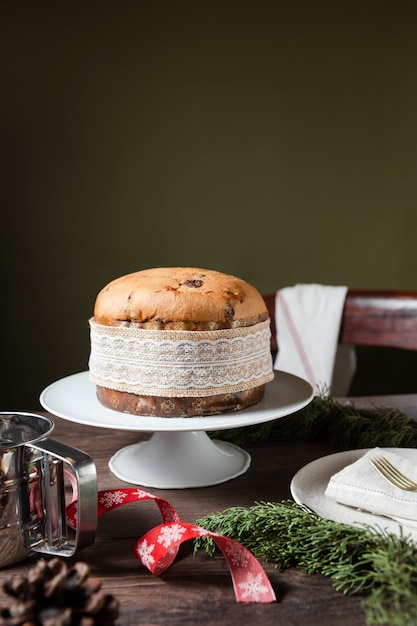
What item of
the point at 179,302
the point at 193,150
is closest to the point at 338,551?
the point at 179,302

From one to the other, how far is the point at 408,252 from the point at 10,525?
2.16m

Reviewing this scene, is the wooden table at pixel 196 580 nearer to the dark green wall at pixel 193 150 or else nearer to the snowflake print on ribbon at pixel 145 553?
the snowflake print on ribbon at pixel 145 553

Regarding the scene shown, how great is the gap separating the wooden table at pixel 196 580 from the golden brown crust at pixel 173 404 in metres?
0.09

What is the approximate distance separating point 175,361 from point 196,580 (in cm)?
29

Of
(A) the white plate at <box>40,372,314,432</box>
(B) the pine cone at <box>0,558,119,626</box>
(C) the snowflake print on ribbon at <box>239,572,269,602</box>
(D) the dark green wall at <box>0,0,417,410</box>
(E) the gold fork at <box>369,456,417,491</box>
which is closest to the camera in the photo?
(B) the pine cone at <box>0,558,119,626</box>

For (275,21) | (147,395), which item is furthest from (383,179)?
(147,395)

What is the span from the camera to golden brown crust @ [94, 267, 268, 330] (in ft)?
2.72

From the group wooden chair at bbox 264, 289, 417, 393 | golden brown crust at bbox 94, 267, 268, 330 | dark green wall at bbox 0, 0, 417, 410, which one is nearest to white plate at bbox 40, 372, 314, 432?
golden brown crust at bbox 94, 267, 268, 330

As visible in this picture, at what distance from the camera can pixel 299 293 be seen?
68.6 inches

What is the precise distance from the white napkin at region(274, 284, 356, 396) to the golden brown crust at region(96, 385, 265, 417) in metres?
0.83

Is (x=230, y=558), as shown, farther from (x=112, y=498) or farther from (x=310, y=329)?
(x=310, y=329)

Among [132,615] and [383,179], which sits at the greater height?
[383,179]

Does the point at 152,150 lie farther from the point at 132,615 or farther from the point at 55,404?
the point at 132,615

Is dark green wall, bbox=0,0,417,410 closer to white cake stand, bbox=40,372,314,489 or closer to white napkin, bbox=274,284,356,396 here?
white napkin, bbox=274,284,356,396
